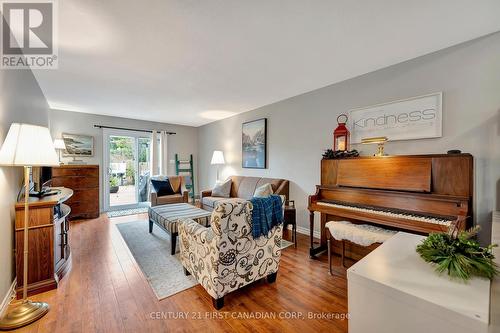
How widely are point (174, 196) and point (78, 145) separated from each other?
2497 mm

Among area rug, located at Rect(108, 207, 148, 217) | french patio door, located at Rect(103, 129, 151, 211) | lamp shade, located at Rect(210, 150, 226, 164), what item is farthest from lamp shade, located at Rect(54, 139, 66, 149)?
lamp shade, located at Rect(210, 150, 226, 164)

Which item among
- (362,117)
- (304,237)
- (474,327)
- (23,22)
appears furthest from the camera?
(304,237)

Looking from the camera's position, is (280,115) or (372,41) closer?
(372,41)

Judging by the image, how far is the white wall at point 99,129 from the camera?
466 centimetres

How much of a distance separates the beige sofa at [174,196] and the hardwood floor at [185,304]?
6.25 ft

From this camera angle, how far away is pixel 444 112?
225 centimetres

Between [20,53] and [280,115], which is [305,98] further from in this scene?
[20,53]

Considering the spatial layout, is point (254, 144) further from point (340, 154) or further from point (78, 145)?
point (78, 145)

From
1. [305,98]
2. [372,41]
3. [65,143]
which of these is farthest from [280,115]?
[65,143]

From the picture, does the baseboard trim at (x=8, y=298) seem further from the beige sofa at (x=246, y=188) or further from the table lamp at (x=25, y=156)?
the beige sofa at (x=246, y=188)

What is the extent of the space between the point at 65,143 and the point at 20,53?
9.92ft

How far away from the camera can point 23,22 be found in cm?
179

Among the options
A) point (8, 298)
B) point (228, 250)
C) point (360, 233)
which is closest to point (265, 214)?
point (228, 250)

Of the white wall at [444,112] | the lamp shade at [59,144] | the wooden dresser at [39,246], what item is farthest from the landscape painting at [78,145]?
the white wall at [444,112]
